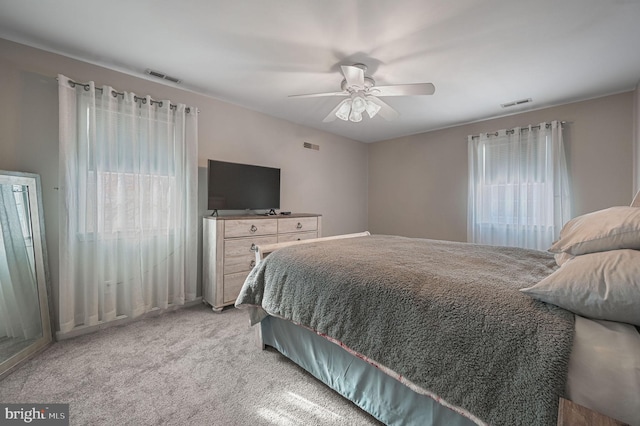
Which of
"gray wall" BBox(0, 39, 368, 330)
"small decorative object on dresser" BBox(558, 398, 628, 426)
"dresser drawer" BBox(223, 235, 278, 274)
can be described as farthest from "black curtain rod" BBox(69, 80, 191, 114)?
"small decorative object on dresser" BBox(558, 398, 628, 426)

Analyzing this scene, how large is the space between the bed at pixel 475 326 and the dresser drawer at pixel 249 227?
1228mm

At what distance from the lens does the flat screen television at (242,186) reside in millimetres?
2887

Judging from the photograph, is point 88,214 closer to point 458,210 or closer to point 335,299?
point 335,299

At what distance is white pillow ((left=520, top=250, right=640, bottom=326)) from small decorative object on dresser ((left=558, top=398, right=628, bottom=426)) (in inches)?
12.8

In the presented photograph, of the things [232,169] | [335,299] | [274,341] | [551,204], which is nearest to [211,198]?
[232,169]

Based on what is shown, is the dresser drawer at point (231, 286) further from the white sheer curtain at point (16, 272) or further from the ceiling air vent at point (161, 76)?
the ceiling air vent at point (161, 76)

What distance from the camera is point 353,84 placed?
Answer: 83.7 inches

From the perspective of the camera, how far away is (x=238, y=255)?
9.26 ft

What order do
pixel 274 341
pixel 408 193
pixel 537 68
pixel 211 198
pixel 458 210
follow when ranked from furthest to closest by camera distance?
pixel 408 193 < pixel 458 210 < pixel 211 198 < pixel 537 68 < pixel 274 341

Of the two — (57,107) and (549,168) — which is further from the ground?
(57,107)

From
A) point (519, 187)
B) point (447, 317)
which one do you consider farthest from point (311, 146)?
point (447, 317)

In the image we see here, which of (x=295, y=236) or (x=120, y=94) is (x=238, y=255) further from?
(x=120, y=94)

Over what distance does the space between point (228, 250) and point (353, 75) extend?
208 cm

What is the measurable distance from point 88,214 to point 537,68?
13.8 feet
